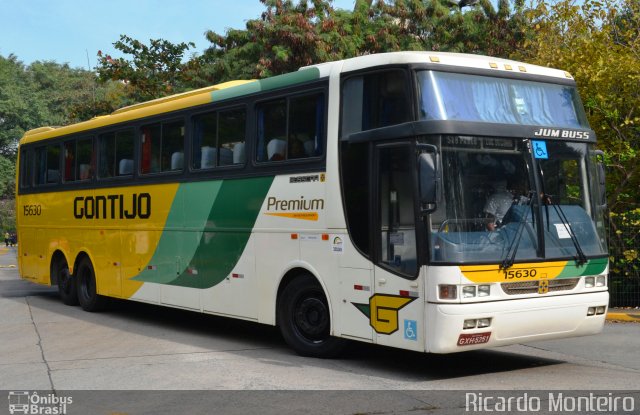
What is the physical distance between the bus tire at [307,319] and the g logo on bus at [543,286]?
2.36 meters

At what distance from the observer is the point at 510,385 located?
338 inches

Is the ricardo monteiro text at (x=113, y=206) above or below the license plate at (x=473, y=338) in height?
above

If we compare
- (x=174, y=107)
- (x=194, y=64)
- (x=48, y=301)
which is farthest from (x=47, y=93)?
(x=174, y=107)

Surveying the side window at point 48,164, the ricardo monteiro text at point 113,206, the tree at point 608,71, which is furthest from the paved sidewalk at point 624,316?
the side window at point 48,164

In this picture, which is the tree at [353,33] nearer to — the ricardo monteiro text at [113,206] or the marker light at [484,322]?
the ricardo monteiro text at [113,206]

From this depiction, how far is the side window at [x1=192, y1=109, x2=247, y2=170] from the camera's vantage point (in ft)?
37.7

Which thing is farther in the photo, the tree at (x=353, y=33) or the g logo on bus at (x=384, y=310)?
the tree at (x=353, y=33)

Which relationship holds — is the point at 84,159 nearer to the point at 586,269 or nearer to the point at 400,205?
the point at 400,205

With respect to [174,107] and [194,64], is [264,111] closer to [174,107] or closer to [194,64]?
[174,107]

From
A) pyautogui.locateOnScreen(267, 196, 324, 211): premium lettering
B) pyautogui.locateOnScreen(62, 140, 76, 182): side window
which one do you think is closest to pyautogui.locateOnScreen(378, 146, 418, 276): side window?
pyautogui.locateOnScreen(267, 196, 324, 211): premium lettering

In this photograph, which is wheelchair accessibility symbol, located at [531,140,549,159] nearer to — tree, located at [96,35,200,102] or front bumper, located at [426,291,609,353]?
front bumper, located at [426,291,609,353]

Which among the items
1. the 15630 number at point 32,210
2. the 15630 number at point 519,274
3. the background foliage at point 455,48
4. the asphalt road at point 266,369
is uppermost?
the background foliage at point 455,48

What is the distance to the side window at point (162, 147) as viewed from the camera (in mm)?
12883

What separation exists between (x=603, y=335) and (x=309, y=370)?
5.28 meters
